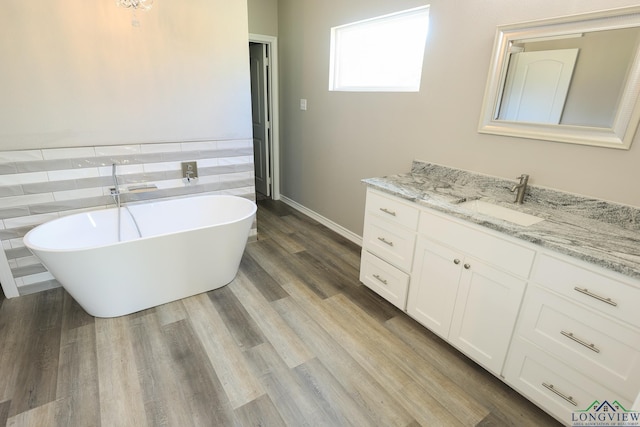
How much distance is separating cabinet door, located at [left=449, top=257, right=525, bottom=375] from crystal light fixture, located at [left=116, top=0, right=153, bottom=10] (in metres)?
2.66

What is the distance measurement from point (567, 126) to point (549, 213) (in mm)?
480

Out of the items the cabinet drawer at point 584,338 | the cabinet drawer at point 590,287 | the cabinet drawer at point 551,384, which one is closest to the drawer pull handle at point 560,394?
the cabinet drawer at point 551,384

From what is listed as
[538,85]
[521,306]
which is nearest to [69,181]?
[521,306]

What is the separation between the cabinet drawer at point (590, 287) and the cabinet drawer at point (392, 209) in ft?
2.41

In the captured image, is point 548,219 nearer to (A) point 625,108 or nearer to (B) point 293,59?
(A) point 625,108

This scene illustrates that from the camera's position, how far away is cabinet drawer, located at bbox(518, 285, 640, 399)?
129 cm

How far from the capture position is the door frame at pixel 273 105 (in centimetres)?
398

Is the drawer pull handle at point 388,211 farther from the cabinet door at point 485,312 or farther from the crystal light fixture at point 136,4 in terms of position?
the crystal light fixture at point 136,4

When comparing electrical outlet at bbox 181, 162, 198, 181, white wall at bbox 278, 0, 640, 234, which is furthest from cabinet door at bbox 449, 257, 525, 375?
electrical outlet at bbox 181, 162, 198, 181

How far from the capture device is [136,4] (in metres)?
2.14

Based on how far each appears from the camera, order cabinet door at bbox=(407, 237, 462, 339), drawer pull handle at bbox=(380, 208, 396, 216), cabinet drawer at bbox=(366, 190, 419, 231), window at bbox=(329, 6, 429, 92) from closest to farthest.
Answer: cabinet door at bbox=(407, 237, 462, 339)
cabinet drawer at bbox=(366, 190, 419, 231)
drawer pull handle at bbox=(380, 208, 396, 216)
window at bbox=(329, 6, 429, 92)

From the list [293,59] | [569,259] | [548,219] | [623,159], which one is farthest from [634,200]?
[293,59]

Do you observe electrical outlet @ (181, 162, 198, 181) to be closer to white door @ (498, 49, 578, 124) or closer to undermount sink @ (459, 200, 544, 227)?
undermount sink @ (459, 200, 544, 227)

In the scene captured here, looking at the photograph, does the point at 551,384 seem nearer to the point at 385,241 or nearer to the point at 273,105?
the point at 385,241
